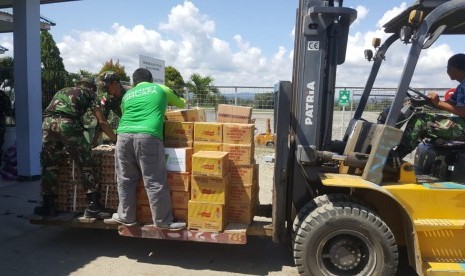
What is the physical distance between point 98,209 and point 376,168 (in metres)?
3.31

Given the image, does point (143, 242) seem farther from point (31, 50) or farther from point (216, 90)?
point (216, 90)

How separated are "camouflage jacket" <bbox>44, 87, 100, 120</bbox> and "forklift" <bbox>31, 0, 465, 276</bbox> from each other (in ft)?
5.34

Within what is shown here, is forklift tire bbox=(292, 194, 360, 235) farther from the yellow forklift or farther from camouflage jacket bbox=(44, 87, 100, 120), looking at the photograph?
the yellow forklift

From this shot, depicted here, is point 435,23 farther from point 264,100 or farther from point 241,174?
point 264,100

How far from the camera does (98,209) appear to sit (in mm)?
5105

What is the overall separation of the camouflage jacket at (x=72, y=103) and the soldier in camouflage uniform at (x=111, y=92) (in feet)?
0.80

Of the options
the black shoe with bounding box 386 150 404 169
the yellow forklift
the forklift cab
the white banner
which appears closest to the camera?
the forklift cab

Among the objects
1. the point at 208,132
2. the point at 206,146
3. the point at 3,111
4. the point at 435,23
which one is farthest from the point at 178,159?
the point at 3,111

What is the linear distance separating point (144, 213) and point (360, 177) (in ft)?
8.23

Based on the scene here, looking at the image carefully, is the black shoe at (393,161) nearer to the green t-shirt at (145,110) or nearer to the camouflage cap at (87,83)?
the green t-shirt at (145,110)

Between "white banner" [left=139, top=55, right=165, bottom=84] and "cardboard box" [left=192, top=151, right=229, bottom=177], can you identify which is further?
"white banner" [left=139, top=55, right=165, bottom=84]

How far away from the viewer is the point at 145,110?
473 centimetres

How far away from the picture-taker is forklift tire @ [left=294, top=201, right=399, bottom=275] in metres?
4.03

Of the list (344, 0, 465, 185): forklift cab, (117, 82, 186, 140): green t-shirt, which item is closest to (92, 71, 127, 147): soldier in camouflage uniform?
(117, 82, 186, 140): green t-shirt
